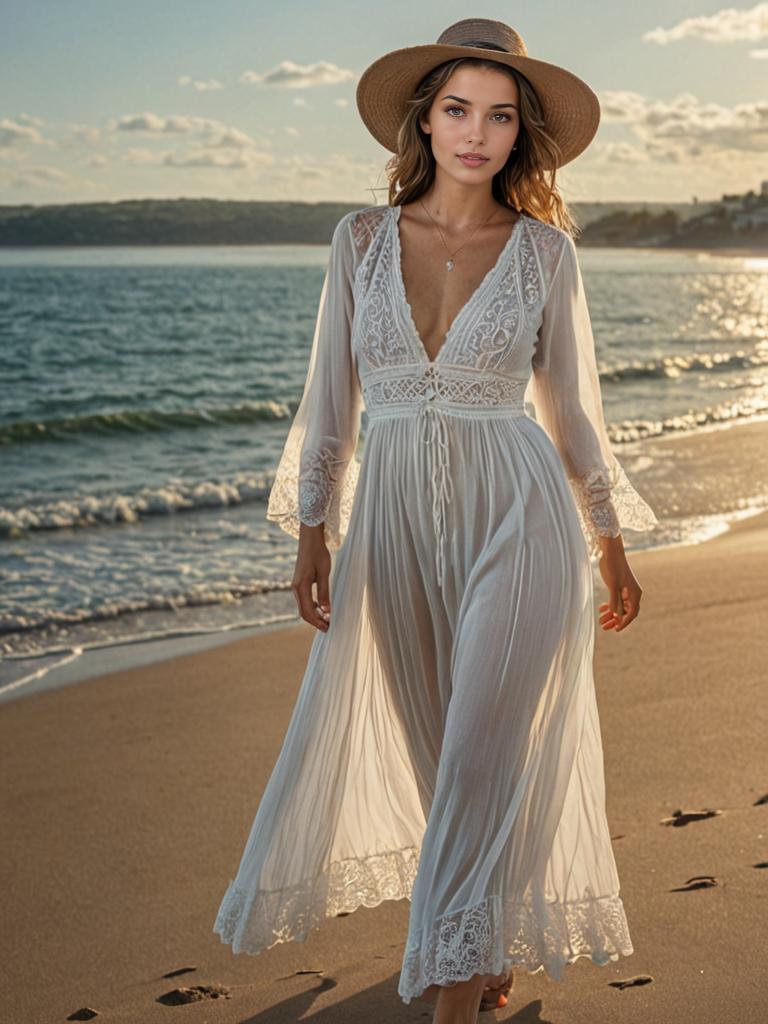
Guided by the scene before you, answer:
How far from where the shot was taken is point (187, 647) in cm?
635

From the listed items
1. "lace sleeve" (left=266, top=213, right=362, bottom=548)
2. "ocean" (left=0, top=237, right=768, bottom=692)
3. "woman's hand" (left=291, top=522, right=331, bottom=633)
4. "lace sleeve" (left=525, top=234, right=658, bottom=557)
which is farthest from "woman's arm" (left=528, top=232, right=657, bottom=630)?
"ocean" (left=0, top=237, right=768, bottom=692)

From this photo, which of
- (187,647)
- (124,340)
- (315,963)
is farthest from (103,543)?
(124,340)

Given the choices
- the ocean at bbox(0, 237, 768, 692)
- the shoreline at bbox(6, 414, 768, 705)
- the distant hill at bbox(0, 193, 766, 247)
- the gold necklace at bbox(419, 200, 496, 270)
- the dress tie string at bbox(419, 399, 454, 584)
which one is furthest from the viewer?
the distant hill at bbox(0, 193, 766, 247)

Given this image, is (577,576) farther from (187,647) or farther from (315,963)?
(187,647)

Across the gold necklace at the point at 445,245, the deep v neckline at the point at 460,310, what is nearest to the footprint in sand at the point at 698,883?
the deep v neckline at the point at 460,310

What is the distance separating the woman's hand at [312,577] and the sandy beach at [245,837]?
0.85 m

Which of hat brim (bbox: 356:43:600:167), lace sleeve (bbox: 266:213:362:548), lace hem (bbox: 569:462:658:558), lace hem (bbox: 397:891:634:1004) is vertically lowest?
lace hem (bbox: 397:891:634:1004)

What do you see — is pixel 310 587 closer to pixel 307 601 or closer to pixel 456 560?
pixel 307 601

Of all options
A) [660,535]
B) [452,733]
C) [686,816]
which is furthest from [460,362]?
[660,535]

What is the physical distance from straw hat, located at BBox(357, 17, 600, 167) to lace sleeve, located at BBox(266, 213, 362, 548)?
308mm

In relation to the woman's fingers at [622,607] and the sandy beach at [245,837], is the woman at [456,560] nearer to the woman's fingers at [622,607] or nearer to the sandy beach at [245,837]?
the woman's fingers at [622,607]

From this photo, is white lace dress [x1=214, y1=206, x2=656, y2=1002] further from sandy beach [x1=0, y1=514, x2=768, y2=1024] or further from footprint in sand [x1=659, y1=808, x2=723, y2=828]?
footprint in sand [x1=659, y1=808, x2=723, y2=828]

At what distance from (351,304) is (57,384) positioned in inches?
768

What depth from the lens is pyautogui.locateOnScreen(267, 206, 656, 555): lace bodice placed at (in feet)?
9.50
